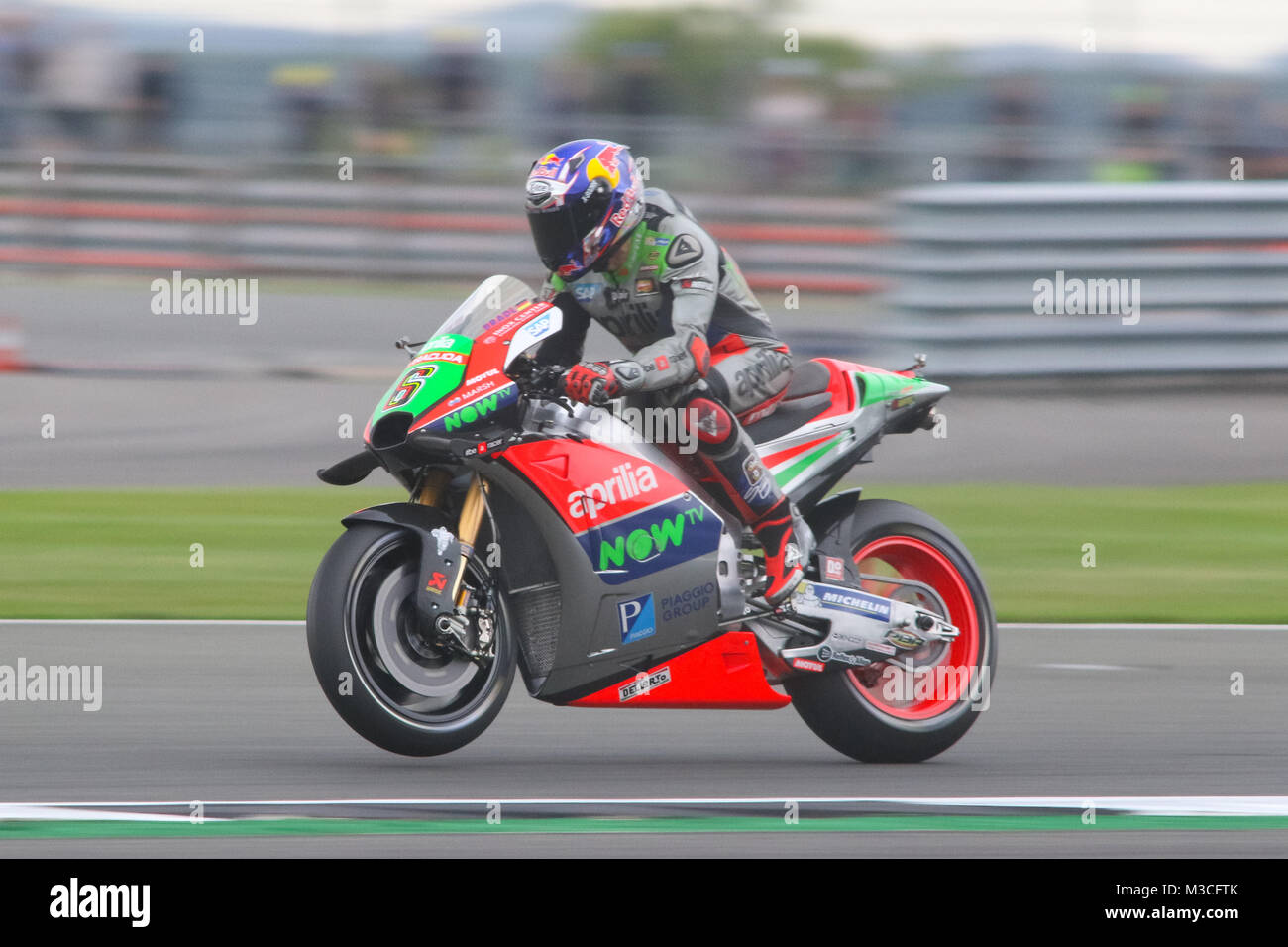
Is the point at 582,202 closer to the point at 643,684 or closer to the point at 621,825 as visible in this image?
the point at 643,684

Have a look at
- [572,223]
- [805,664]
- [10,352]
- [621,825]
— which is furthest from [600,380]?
[10,352]

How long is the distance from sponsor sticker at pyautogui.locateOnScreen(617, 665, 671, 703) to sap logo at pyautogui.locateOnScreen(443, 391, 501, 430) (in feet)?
2.66

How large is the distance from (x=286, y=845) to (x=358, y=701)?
1.97 ft

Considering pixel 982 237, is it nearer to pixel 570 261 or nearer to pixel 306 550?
pixel 306 550

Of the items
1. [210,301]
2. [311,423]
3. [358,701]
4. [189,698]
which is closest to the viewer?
[358,701]

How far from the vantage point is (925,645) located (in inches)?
238

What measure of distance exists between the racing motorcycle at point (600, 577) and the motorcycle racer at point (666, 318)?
4.0 inches

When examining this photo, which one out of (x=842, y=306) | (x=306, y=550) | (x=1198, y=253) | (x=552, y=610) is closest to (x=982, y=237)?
(x=1198, y=253)

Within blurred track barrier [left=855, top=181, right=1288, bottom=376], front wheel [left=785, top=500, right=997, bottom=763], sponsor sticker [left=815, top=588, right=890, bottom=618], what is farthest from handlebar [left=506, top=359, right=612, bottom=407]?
blurred track barrier [left=855, top=181, right=1288, bottom=376]

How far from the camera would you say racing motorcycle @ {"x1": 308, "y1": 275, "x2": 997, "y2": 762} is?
17.5ft

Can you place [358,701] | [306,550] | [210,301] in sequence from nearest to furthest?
[358,701] → [306,550] → [210,301]

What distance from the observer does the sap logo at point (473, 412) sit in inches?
211

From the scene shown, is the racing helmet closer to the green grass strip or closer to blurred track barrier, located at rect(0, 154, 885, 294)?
the green grass strip

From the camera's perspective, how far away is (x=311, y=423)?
12.3 metres
